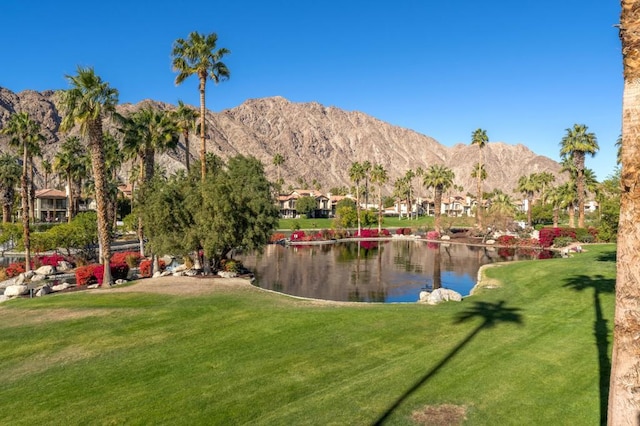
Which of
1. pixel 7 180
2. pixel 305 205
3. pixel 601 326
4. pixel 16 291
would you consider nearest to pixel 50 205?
pixel 7 180

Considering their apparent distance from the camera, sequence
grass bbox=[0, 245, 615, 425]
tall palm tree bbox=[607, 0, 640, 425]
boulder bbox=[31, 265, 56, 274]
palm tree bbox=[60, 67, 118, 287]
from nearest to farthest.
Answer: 1. tall palm tree bbox=[607, 0, 640, 425]
2. grass bbox=[0, 245, 615, 425]
3. palm tree bbox=[60, 67, 118, 287]
4. boulder bbox=[31, 265, 56, 274]

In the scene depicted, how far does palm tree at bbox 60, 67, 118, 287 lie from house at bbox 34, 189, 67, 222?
86369 millimetres

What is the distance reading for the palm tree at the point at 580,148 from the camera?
66562mm

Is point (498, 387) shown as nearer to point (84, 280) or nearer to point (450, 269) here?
point (84, 280)

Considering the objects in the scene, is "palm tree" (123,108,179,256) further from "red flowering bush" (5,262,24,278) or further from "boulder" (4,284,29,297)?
"boulder" (4,284,29,297)

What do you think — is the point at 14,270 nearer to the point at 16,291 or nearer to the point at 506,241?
the point at 16,291

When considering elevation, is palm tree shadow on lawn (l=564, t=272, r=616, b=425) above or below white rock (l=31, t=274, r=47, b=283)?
above

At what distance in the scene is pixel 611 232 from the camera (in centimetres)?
3688

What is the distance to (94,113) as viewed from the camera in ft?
91.2

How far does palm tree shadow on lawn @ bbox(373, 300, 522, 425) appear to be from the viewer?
36.8ft

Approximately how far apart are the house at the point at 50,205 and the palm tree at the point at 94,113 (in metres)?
86.4

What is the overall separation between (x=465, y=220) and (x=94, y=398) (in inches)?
3991

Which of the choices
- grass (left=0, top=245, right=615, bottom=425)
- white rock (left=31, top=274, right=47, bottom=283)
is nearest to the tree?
white rock (left=31, top=274, right=47, bottom=283)

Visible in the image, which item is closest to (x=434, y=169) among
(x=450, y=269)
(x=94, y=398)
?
(x=450, y=269)
